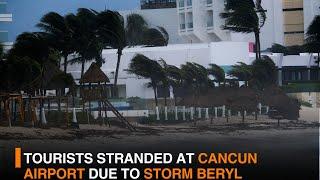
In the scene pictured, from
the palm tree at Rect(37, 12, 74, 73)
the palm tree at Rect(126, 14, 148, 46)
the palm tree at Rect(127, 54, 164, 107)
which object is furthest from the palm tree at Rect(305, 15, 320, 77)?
the palm tree at Rect(37, 12, 74, 73)

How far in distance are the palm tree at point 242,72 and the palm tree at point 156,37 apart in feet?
1.87

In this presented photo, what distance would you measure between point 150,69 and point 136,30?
32 cm

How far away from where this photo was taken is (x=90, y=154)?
6.84 m

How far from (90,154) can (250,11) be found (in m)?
1.67

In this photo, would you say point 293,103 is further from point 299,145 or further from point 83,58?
point 83,58

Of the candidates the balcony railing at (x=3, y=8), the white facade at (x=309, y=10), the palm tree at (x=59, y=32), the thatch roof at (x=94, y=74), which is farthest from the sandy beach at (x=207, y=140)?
the balcony railing at (x=3, y=8)

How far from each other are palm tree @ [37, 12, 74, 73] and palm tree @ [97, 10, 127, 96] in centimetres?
25

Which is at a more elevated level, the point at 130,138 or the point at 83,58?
the point at 83,58

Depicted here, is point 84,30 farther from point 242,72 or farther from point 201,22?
point 242,72

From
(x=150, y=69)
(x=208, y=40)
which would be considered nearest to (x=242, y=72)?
(x=208, y=40)

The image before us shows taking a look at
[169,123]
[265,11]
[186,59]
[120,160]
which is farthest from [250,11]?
[120,160]

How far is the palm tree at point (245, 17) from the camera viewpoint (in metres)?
7.02

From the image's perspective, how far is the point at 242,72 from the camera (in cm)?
704

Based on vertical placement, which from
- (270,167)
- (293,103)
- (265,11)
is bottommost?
(270,167)
